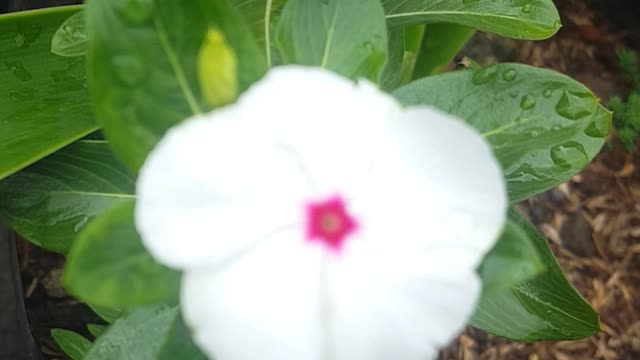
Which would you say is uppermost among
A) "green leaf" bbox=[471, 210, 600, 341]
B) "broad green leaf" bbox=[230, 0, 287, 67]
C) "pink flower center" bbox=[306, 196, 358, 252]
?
"pink flower center" bbox=[306, 196, 358, 252]

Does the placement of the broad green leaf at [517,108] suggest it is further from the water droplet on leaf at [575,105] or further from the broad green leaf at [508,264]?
the broad green leaf at [508,264]

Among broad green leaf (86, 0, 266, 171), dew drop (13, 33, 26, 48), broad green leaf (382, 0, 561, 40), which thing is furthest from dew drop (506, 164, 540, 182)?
dew drop (13, 33, 26, 48)

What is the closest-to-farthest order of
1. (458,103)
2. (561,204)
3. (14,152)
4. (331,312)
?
(331,312) → (458,103) → (14,152) → (561,204)

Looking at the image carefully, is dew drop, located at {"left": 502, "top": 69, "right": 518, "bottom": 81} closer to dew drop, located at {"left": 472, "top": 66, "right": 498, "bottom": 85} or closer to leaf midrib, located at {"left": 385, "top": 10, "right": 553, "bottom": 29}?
dew drop, located at {"left": 472, "top": 66, "right": 498, "bottom": 85}

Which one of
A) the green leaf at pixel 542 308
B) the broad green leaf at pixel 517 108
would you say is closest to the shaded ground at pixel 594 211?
the green leaf at pixel 542 308

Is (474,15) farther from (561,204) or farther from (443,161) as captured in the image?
(561,204)

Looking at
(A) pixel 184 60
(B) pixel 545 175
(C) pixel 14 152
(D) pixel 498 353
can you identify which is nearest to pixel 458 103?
(B) pixel 545 175

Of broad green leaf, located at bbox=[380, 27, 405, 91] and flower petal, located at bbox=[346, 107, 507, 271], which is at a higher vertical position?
flower petal, located at bbox=[346, 107, 507, 271]
